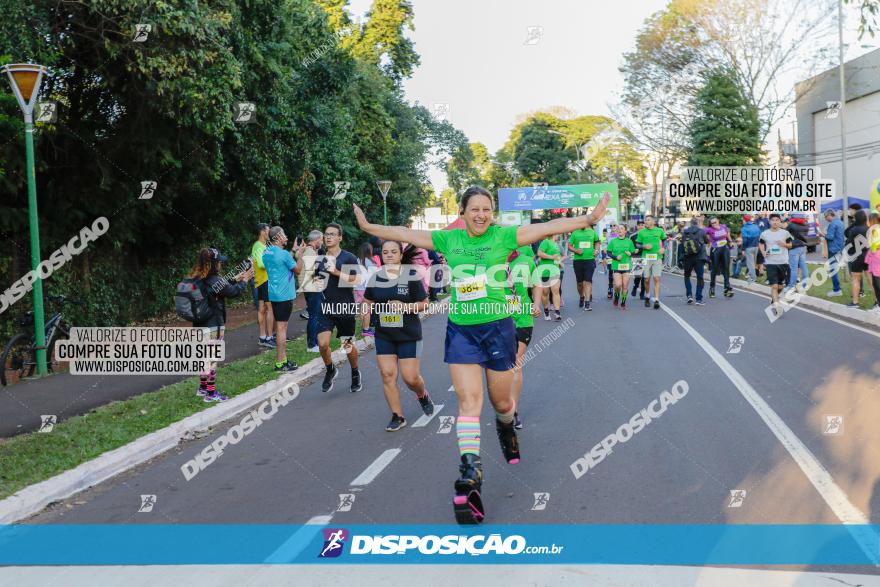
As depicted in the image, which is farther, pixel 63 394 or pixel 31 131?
pixel 31 131

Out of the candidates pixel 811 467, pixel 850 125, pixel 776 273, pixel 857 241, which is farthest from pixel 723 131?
pixel 811 467

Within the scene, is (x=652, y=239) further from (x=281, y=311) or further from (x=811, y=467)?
(x=811, y=467)

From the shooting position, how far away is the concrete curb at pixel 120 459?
5.68 metres

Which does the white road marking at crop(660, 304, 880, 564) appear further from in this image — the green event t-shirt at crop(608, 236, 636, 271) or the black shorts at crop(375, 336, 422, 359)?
the green event t-shirt at crop(608, 236, 636, 271)

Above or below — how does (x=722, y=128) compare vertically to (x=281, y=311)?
above

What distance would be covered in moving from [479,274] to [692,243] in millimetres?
15053

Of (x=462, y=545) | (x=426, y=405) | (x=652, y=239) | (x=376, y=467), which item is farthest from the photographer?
(x=652, y=239)

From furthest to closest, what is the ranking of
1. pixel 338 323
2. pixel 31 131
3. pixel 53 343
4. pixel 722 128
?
pixel 722 128 → pixel 53 343 → pixel 31 131 → pixel 338 323

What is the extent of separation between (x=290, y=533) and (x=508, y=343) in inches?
69.1

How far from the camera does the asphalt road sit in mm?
5234

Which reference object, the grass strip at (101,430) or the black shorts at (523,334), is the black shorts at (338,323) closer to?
the grass strip at (101,430)

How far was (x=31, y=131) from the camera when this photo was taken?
34.6 feet

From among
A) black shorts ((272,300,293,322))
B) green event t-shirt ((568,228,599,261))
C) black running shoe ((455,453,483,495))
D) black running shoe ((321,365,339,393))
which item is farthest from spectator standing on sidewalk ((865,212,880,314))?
black running shoe ((455,453,483,495))

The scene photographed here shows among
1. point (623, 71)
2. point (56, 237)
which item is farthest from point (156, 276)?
point (623, 71)
